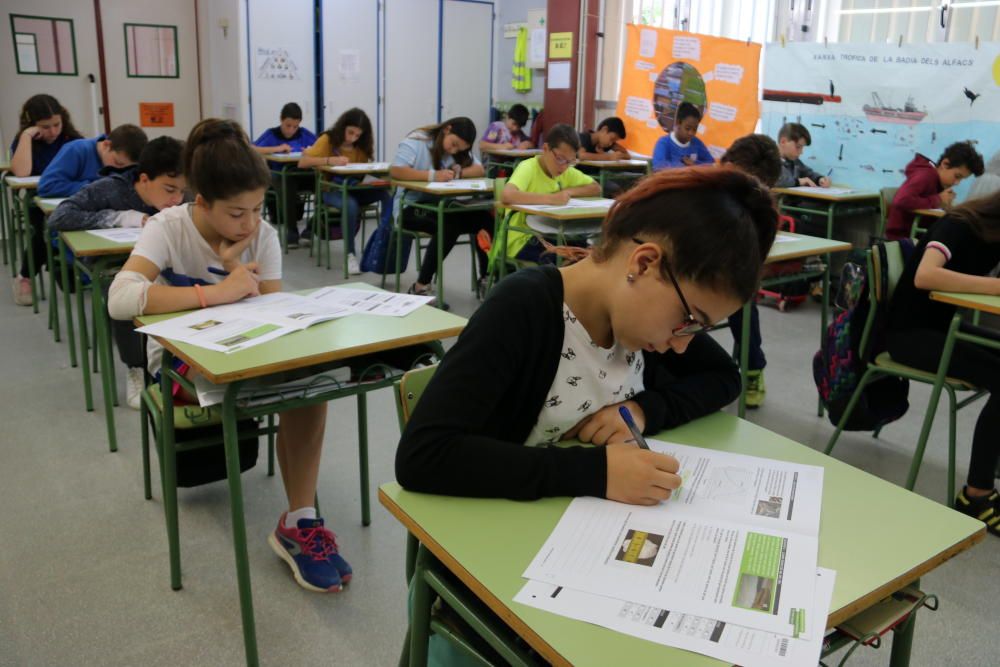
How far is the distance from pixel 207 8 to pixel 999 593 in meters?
7.90

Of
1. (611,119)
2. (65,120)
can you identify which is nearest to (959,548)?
(65,120)

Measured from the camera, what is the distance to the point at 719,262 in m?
1.01

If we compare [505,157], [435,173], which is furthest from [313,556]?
[505,157]

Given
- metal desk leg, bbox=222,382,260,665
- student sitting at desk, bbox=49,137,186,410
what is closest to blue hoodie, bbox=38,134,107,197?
student sitting at desk, bbox=49,137,186,410

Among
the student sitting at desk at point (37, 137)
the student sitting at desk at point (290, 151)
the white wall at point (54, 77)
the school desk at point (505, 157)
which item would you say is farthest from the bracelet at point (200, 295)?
the white wall at point (54, 77)

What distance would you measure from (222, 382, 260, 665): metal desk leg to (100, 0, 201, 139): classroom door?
6930 mm

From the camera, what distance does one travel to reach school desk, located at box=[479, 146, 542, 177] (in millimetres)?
7273

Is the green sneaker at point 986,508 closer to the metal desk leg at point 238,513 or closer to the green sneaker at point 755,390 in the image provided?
the green sneaker at point 755,390

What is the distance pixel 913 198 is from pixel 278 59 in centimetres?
564

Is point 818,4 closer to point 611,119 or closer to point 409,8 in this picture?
point 611,119

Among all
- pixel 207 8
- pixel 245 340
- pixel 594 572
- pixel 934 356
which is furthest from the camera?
pixel 207 8

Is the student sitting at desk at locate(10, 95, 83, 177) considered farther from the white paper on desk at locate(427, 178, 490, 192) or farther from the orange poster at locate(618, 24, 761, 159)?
the orange poster at locate(618, 24, 761, 159)

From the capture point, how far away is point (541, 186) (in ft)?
14.1

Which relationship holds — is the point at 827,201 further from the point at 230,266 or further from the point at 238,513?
the point at 238,513
